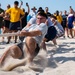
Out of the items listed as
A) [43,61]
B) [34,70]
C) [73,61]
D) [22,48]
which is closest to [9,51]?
[22,48]

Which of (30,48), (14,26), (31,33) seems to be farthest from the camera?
(14,26)

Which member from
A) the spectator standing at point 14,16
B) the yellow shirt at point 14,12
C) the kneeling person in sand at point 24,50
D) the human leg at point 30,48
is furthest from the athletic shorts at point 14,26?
the human leg at point 30,48

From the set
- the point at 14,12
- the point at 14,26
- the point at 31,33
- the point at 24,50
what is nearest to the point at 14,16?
the point at 14,12

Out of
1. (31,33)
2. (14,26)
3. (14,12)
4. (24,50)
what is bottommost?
(14,26)

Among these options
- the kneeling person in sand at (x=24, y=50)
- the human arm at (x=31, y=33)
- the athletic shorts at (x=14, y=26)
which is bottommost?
the athletic shorts at (x=14, y=26)

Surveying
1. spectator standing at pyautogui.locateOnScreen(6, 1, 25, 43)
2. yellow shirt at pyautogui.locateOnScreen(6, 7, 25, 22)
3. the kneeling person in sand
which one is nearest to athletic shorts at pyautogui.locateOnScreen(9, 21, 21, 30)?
spectator standing at pyautogui.locateOnScreen(6, 1, 25, 43)

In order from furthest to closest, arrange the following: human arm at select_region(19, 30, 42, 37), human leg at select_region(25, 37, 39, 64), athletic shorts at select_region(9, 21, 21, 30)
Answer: athletic shorts at select_region(9, 21, 21, 30) < human leg at select_region(25, 37, 39, 64) < human arm at select_region(19, 30, 42, 37)

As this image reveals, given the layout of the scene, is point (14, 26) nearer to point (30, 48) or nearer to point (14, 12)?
point (14, 12)

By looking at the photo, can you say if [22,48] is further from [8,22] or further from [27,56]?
[8,22]

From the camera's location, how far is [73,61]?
18.2 feet

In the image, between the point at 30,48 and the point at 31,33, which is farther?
the point at 30,48

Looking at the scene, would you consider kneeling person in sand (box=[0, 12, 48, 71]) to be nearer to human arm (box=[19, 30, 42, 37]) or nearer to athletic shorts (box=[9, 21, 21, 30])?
human arm (box=[19, 30, 42, 37])

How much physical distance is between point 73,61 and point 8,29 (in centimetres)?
541

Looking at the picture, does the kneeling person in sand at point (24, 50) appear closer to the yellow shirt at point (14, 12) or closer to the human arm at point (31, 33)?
the human arm at point (31, 33)
